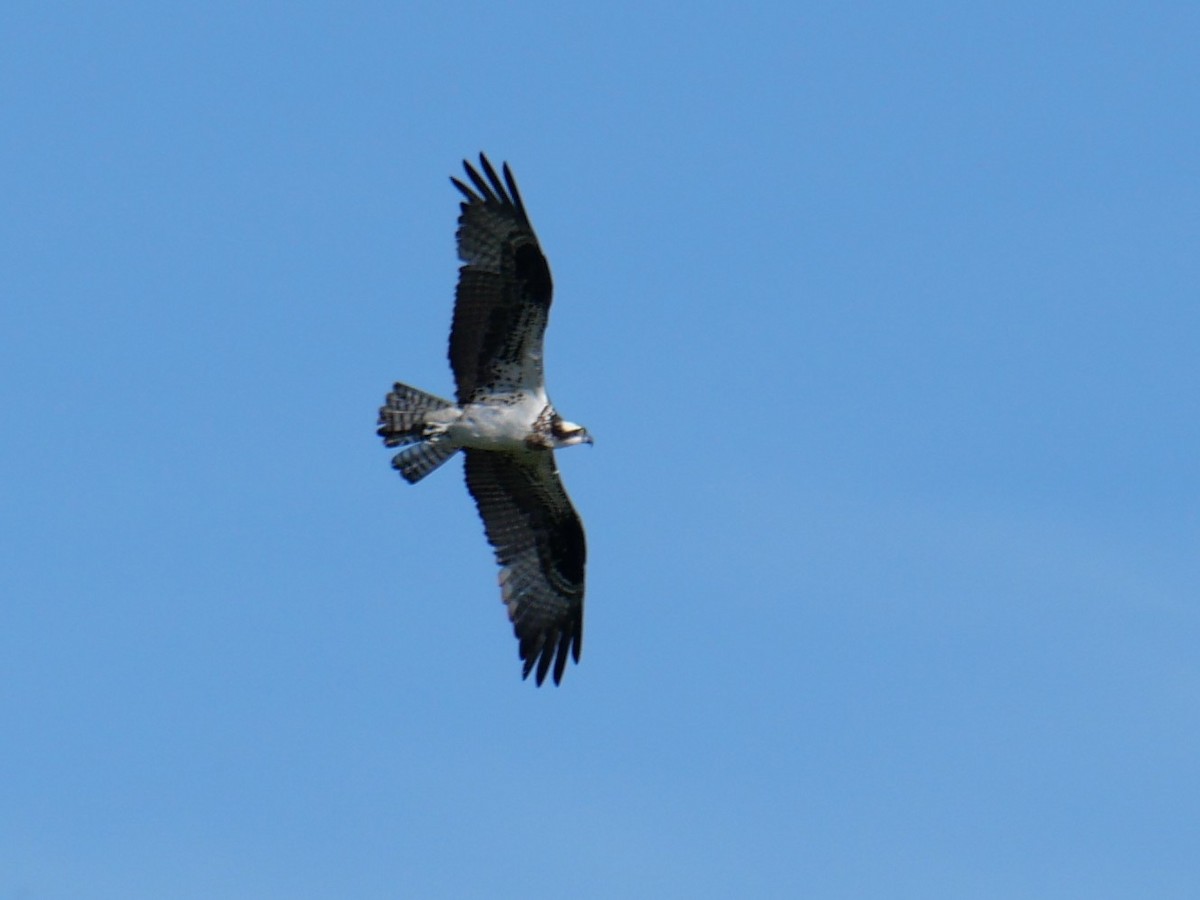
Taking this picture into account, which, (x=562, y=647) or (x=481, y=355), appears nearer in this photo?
(x=481, y=355)

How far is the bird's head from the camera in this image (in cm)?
1920

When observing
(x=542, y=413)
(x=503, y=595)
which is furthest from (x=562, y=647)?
(x=542, y=413)

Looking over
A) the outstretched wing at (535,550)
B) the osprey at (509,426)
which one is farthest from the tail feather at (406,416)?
the outstretched wing at (535,550)

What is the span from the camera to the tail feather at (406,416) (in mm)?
19094

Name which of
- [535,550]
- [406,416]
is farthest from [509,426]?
[535,550]

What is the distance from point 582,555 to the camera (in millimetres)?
20234

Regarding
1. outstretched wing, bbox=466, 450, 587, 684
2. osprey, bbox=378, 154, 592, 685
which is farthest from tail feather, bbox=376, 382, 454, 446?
outstretched wing, bbox=466, 450, 587, 684

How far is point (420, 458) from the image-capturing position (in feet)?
63.0

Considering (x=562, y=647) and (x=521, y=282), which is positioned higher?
(x=521, y=282)

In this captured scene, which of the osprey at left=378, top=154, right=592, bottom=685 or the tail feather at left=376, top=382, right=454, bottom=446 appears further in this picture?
the tail feather at left=376, top=382, right=454, bottom=446

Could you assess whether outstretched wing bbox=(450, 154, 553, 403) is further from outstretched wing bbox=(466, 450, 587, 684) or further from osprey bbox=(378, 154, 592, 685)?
outstretched wing bbox=(466, 450, 587, 684)

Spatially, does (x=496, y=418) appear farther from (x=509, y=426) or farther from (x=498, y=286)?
(x=498, y=286)

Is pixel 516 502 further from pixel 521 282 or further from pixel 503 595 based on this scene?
pixel 521 282

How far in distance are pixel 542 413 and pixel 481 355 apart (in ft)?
2.26
